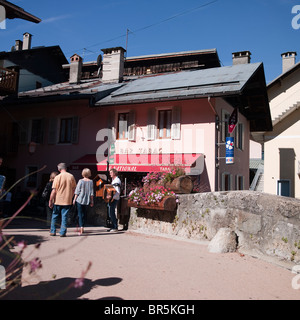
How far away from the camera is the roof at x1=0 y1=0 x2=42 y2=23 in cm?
1097

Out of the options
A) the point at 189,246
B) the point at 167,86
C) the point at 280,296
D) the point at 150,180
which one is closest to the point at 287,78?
the point at 167,86

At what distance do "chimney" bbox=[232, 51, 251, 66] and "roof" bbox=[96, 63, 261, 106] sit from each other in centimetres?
353

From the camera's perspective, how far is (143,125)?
1409 centimetres

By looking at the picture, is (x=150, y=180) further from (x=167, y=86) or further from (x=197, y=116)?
(x=167, y=86)

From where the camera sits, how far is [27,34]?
1151 inches

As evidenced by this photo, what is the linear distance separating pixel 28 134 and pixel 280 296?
1563 centimetres

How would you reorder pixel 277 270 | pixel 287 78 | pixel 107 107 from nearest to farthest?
pixel 277 270 < pixel 107 107 < pixel 287 78

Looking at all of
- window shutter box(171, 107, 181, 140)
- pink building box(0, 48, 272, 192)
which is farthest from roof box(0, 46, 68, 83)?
window shutter box(171, 107, 181, 140)

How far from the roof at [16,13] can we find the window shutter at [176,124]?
6100 mm

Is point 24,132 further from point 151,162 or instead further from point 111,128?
point 151,162

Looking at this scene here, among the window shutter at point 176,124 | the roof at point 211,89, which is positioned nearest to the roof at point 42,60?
the roof at point 211,89

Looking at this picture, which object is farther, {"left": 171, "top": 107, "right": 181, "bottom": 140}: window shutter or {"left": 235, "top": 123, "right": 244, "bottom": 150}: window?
{"left": 235, "top": 123, "right": 244, "bottom": 150}: window

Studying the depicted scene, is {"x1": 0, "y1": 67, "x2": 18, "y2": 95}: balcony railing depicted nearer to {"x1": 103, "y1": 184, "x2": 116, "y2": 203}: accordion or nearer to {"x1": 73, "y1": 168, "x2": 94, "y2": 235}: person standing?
{"x1": 103, "y1": 184, "x2": 116, "y2": 203}: accordion

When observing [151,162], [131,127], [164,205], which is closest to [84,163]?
[131,127]
